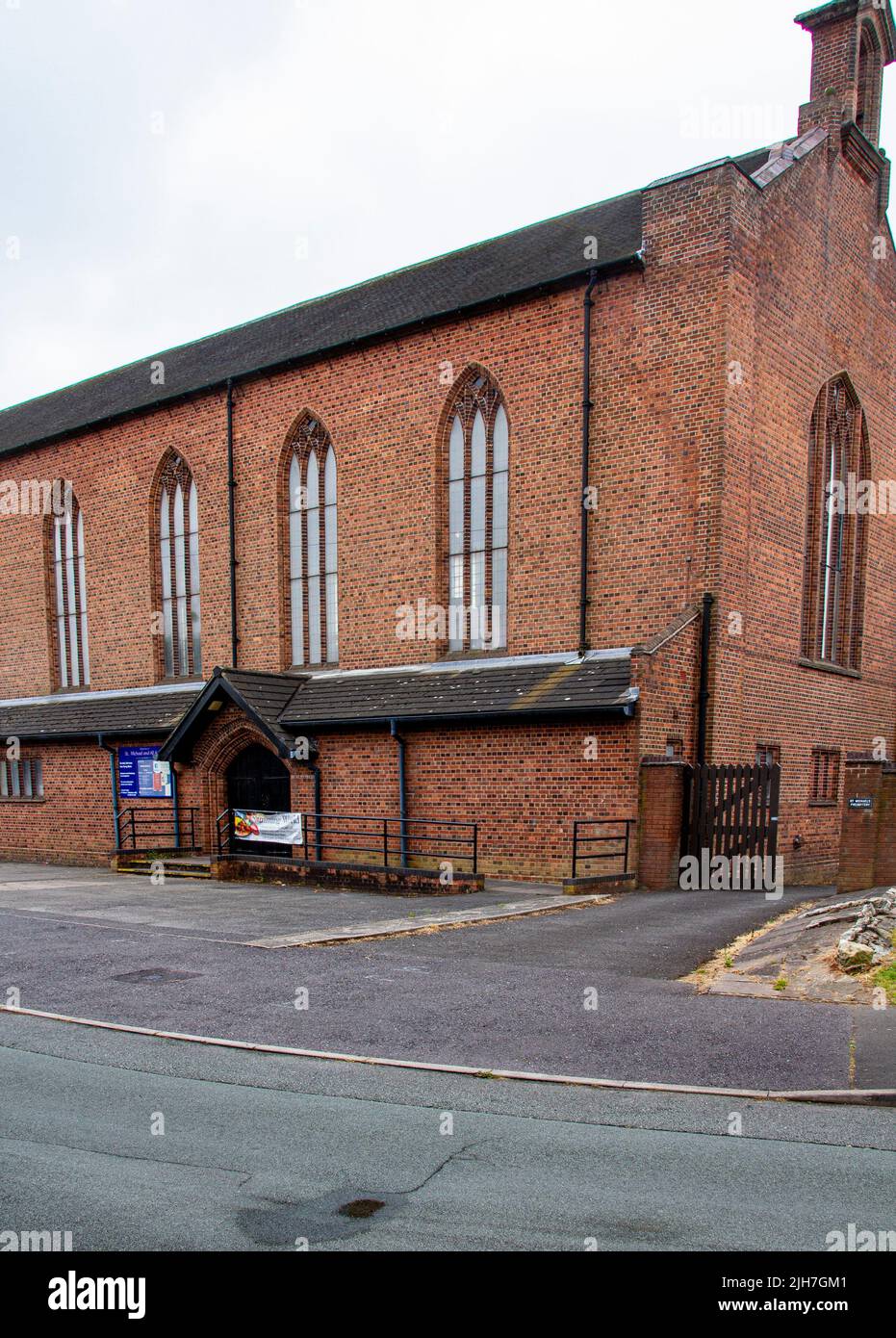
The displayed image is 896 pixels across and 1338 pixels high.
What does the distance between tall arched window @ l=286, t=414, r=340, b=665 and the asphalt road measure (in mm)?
15149

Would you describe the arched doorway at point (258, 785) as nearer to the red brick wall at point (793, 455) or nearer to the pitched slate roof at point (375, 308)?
the pitched slate roof at point (375, 308)

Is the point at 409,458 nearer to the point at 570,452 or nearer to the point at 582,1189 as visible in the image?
the point at 570,452

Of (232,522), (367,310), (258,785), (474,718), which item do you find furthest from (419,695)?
(367,310)

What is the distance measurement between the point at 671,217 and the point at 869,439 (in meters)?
7.87

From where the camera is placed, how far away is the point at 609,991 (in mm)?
7926

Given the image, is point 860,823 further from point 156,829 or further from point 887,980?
point 156,829

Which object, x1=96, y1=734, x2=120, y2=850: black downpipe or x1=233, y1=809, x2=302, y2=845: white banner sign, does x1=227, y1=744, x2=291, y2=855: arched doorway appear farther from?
x1=96, y1=734, x2=120, y2=850: black downpipe

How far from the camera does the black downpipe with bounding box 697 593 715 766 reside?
51.8 feet

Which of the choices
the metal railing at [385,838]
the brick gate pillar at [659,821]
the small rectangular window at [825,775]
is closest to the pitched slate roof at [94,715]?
the metal railing at [385,838]

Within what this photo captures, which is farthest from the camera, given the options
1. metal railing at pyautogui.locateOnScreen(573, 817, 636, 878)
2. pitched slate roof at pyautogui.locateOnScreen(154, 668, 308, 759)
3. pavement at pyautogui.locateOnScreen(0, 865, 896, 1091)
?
pitched slate roof at pyautogui.locateOnScreen(154, 668, 308, 759)

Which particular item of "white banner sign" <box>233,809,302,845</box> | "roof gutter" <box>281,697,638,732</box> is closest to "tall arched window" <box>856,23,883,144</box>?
"roof gutter" <box>281,697,638,732</box>

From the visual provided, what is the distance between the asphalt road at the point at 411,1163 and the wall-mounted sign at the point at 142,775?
52.4ft

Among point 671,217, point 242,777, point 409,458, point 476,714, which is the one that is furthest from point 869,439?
point 242,777

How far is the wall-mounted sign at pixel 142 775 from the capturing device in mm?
21719
